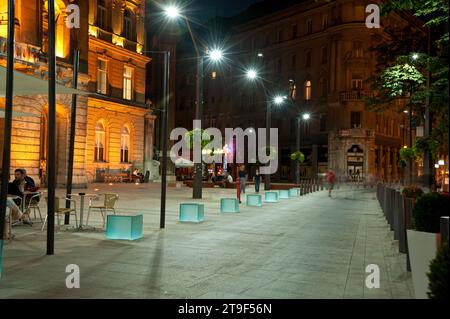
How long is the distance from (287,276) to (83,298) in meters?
2.99

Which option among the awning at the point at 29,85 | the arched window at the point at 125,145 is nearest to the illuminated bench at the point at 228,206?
the awning at the point at 29,85

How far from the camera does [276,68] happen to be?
63.4m

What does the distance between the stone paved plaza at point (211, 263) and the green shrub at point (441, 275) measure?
8.70 ft

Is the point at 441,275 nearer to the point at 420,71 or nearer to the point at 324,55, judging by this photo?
the point at 420,71

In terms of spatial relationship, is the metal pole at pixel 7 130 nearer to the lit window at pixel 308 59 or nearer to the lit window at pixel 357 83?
the lit window at pixel 357 83

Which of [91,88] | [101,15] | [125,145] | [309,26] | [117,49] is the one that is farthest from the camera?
[309,26]

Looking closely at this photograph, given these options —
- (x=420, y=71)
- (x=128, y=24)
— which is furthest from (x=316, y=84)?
(x=420, y=71)

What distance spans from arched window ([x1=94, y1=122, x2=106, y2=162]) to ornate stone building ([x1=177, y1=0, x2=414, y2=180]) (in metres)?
18.7

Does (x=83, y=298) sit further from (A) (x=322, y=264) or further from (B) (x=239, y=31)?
(B) (x=239, y=31)

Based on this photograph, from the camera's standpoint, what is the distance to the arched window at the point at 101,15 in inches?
1510

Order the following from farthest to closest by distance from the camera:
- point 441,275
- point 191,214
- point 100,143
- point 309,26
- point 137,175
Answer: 1. point 309,26
2. point 137,175
3. point 100,143
4. point 191,214
5. point 441,275

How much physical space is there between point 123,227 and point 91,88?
29.1m

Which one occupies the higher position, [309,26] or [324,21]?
[324,21]

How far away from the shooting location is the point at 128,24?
42.2 metres
